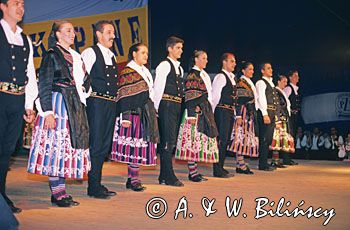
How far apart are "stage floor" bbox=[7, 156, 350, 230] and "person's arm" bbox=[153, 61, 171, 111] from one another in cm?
87

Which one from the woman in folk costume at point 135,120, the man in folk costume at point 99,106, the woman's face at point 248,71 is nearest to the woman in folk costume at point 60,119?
the man in folk costume at point 99,106

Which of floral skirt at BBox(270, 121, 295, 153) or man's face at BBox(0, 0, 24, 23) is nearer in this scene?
man's face at BBox(0, 0, 24, 23)

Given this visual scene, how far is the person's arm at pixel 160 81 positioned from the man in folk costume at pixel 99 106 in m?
0.88

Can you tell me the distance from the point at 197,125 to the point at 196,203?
72.1 inches

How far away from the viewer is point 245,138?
7.03 m

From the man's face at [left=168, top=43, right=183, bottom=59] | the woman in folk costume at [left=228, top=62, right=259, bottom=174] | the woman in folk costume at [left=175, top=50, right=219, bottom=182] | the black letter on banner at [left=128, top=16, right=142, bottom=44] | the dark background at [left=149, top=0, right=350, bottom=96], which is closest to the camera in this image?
the man's face at [left=168, top=43, right=183, bottom=59]

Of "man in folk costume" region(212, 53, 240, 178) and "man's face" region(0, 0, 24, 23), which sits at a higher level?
"man's face" region(0, 0, 24, 23)

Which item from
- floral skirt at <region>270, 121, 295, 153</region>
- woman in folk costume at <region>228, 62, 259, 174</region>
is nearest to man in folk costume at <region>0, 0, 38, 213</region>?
woman in folk costume at <region>228, 62, 259, 174</region>

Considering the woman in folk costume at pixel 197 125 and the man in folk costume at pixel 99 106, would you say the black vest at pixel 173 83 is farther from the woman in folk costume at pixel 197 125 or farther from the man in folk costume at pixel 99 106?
the man in folk costume at pixel 99 106

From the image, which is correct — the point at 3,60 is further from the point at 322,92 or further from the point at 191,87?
the point at 322,92

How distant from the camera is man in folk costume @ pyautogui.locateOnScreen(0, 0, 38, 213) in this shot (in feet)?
11.9

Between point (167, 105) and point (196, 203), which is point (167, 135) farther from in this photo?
point (196, 203)

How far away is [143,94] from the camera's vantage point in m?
4.89

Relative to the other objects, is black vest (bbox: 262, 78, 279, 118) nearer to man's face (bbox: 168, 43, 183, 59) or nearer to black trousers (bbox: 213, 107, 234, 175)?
black trousers (bbox: 213, 107, 234, 175)
